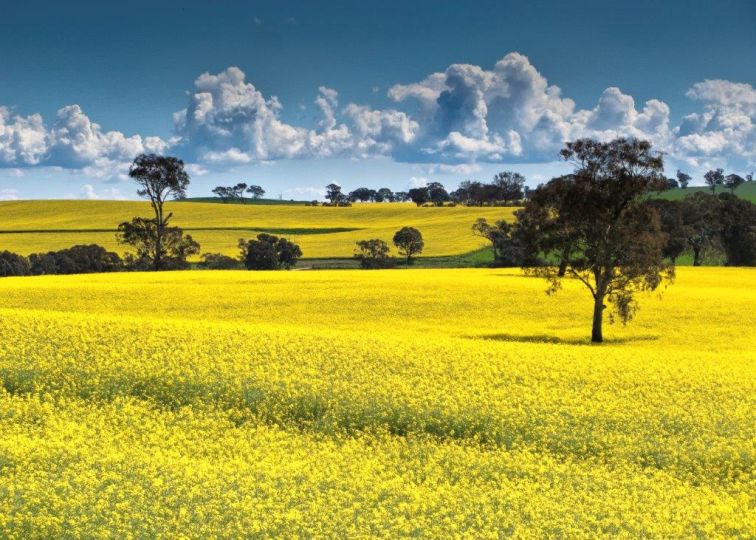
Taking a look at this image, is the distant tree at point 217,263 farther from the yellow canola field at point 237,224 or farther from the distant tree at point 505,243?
the distant tree at point 505,243

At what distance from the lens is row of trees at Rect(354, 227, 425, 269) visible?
85.6 metres

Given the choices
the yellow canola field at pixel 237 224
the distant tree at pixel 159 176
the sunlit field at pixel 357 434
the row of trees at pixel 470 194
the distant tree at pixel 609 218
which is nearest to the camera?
the sunlit field at pixel 357 434

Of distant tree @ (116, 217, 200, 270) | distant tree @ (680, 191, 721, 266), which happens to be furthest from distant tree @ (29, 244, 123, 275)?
distant tree @ (680, 191, 721, 266)

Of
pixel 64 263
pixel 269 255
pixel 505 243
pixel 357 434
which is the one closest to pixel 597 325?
pixel 357 434

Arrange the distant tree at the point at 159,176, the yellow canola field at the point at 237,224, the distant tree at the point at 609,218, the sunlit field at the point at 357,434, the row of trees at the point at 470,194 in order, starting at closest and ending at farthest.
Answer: the sunlit field at the point at 357,434
the distant tree at the point at 609,218
the distant tree at the point at 159,176
the yellow canola field at the point at 237,224
the row of trees at the point at 470,194

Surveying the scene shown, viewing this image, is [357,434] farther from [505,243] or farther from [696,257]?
[696,257]

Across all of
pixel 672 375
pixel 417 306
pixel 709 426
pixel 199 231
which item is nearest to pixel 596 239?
pixel 417 306

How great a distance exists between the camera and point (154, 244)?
7525 centimetres

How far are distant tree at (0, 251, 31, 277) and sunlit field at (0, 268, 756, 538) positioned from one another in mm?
50583

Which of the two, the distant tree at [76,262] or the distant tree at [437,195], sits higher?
the distant tree at [437,195]

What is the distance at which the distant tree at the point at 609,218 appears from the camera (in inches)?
1214

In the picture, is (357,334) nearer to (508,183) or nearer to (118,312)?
(118,312)

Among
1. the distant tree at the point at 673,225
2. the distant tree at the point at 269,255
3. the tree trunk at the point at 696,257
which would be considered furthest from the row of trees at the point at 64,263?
the tree trunk at the point at 696,257

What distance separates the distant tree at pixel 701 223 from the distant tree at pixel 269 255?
43391mm
